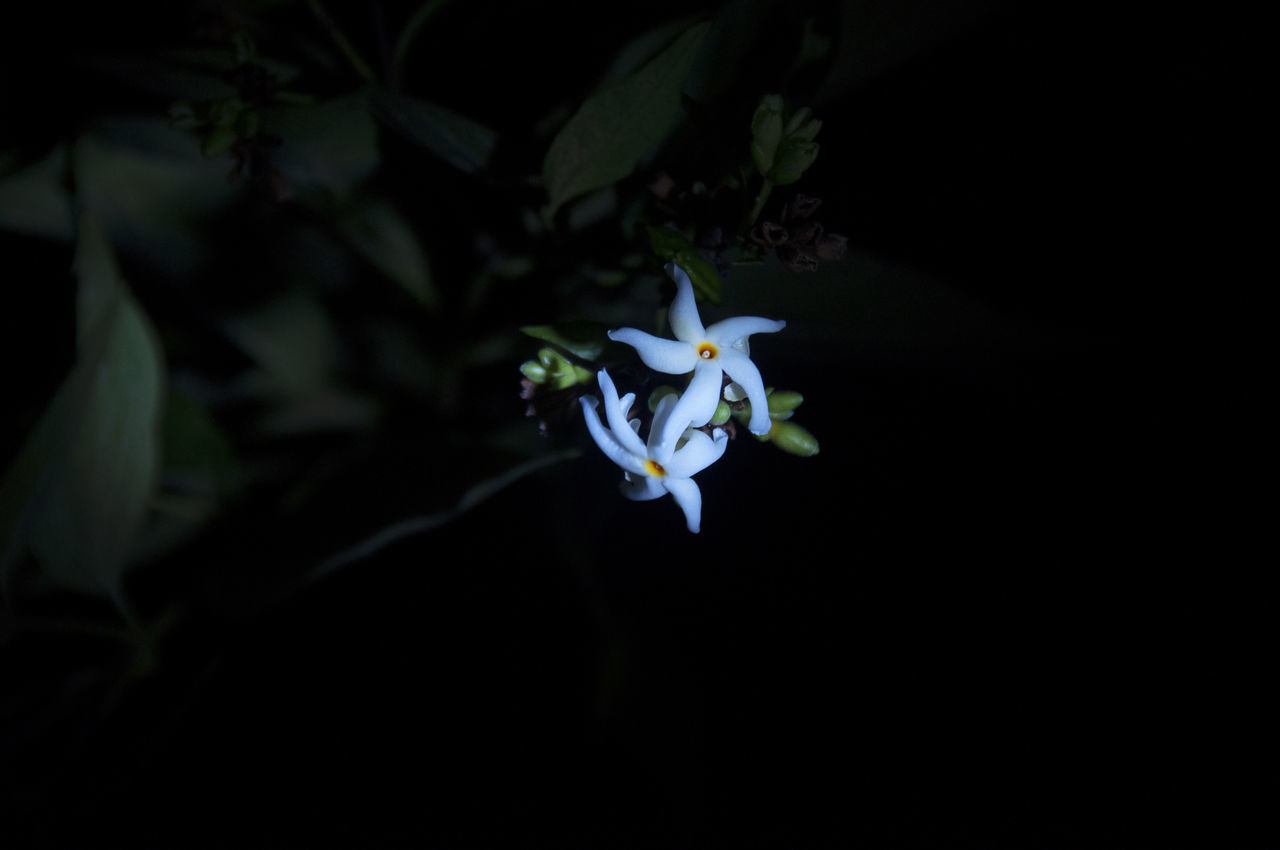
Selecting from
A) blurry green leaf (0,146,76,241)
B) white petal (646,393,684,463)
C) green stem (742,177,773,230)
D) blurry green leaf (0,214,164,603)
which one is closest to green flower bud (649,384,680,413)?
white petal (646,393,684,463)

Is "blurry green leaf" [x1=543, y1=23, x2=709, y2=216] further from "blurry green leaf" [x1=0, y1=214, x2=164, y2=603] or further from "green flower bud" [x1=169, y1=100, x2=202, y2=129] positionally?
"blurry green leaf" [x1=0, y1=214, x2=164, y2=603]

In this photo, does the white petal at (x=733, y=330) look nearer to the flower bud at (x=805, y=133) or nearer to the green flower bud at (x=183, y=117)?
the flower bud at (x=805, y=133)

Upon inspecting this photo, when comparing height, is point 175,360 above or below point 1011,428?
below

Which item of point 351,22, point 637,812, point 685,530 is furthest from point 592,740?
point 351,22

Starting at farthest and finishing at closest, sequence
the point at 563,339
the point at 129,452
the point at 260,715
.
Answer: the point at 260,715 < the point at 129,452 < the point at 563,339

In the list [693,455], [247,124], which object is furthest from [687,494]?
[247,124]

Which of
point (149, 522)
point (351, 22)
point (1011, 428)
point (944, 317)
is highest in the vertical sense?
point (351, 22)

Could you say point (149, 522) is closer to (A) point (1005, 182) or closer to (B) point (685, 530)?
(B) point (685, 530)

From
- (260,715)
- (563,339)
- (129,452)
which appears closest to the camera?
(563,339)
